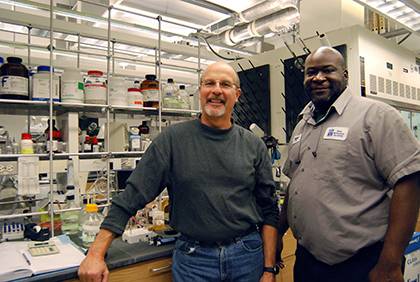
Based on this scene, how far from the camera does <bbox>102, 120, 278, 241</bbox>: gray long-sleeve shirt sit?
1.30 m

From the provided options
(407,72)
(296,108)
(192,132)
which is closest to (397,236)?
(192,132)

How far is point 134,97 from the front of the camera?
1.99 metres

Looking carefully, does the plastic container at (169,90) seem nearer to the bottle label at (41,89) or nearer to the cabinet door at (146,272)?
the bottle label at (41,89)

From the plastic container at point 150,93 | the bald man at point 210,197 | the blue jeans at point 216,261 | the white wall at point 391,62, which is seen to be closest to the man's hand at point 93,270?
the bald man at point 210,197

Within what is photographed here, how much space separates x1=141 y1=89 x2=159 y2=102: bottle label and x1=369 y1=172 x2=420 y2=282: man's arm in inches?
54.8

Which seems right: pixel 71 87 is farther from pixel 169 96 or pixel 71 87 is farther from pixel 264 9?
pixel 264 9

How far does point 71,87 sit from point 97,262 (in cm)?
96

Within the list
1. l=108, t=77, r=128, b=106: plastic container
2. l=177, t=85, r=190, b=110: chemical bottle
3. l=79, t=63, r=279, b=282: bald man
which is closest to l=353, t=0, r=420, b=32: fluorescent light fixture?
l=177, t=85, r=190, b=110: chemical bottle

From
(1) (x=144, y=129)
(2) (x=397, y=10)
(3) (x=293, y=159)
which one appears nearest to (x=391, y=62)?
(2) (x=397, y=10)

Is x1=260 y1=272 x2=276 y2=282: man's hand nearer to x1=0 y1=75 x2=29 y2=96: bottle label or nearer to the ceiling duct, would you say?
x1=0 y1=75 x2=29 y2=96: bottle label

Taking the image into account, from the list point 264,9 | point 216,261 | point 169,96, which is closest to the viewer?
point 216,261

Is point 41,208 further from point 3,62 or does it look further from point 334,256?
point 334,256

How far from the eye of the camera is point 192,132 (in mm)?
1428

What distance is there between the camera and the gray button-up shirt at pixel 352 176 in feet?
4.08
